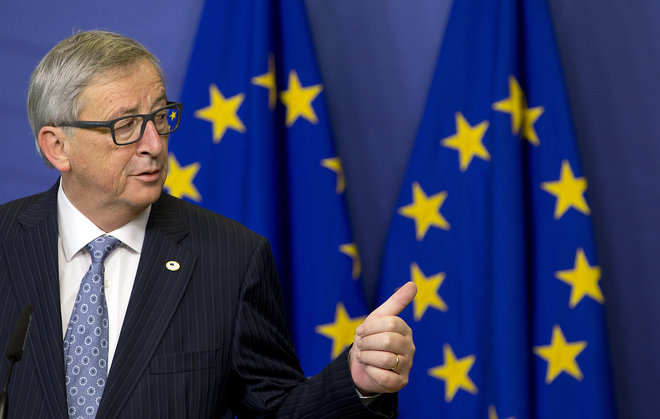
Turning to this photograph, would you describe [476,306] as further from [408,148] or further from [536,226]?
[408,148]

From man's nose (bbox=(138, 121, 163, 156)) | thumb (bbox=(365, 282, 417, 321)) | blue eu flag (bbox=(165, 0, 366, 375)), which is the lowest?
thumb (bbox=(365, 282, 417, 321))

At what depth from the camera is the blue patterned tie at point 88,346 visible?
64.9 inches

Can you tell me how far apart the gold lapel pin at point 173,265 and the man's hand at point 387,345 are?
0.50 meters

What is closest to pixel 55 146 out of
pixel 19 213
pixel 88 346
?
pixel 19 213

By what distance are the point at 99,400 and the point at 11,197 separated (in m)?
1.83

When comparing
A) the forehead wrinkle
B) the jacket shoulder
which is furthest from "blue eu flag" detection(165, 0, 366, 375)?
the forehead wrinkle

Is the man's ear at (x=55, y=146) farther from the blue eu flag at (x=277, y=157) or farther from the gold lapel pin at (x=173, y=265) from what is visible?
the blue eu flag at (x=277, y=157)

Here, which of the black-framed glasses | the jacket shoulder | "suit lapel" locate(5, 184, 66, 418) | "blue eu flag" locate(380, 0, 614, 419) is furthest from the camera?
"blue eu flag" locate(380, 0, 614, 419)

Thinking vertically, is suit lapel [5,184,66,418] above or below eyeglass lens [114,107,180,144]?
below

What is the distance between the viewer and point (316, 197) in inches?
112

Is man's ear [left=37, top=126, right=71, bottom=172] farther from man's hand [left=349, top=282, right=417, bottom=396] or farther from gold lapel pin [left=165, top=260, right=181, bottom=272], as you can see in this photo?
man's hand [left=349, top=282, right=417, bottom=396]

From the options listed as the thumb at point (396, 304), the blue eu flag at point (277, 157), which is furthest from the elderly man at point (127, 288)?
the blue eu flag at point (277, 157)

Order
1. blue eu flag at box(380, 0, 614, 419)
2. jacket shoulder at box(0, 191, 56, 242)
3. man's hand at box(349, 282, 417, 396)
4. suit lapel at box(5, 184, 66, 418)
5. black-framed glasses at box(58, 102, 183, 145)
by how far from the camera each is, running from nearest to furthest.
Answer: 1. man's hand at box(349, 282, 417, 396)
2. suit lapel at box(5, 184, 66, 418)
3. black-framed glasses at box(58, 102, 183, 145)
4. jacket shoulder at box(0, 191, 56, 242)
5. blue eu flag at box(380, 0, 614, 419)

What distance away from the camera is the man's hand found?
4.76 ft
